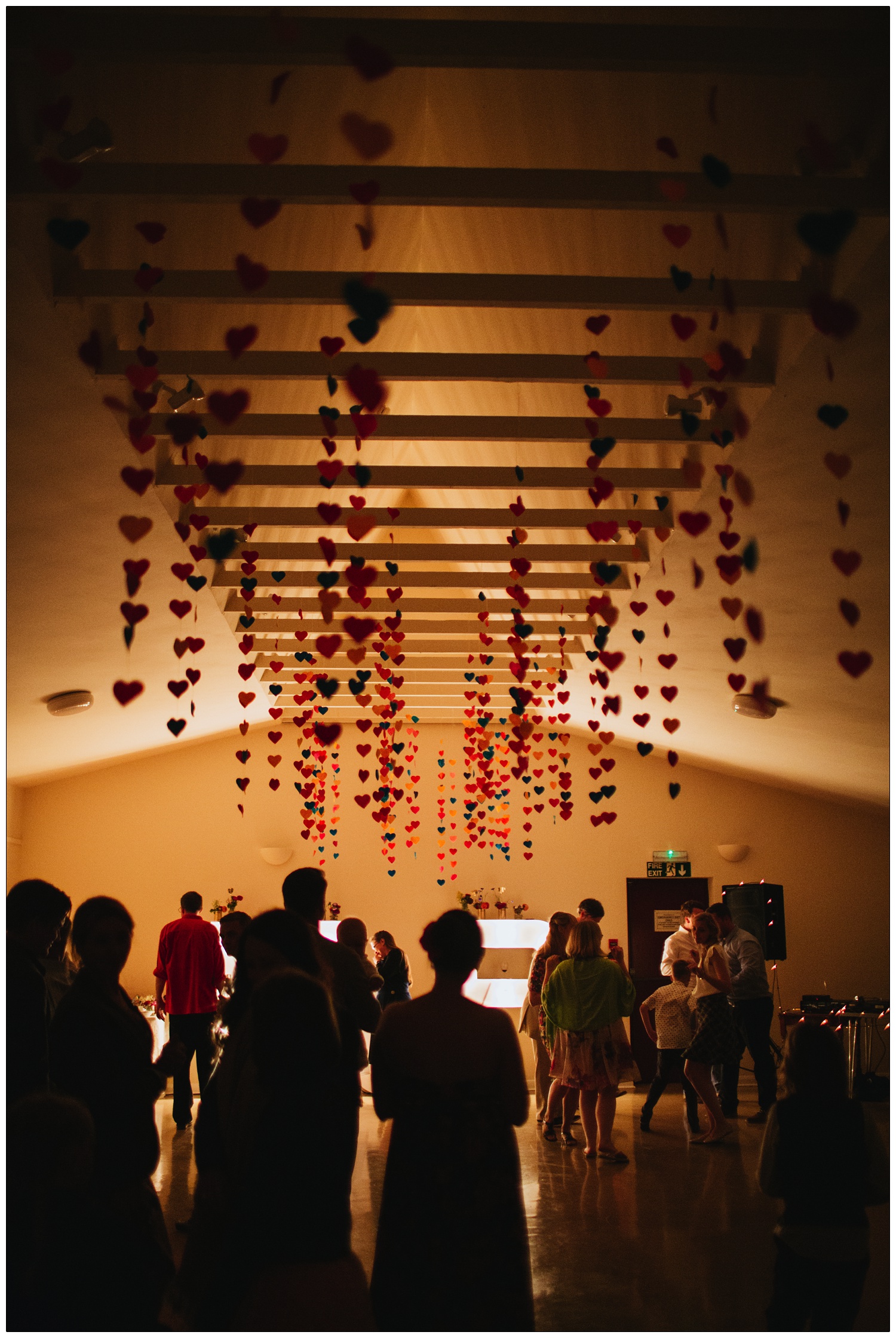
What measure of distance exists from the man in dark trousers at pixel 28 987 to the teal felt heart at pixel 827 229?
8.68 ft

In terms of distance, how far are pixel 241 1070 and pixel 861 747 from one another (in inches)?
282

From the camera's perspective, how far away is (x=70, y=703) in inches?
293

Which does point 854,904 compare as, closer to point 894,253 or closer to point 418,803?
point 418,803

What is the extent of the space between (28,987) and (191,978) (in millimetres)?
3726

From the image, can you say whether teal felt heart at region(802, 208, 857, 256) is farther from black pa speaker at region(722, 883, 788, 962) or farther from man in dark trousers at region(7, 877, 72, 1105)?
black pa speaker at region(722, 883, 788, 962)

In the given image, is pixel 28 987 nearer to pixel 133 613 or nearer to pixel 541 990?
pixel 133 613

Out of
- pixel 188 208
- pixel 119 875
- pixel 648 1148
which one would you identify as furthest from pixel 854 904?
pixel 188 208

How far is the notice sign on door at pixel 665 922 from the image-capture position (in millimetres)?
11586

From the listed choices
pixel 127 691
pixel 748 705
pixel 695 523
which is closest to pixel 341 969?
pixel 127 691

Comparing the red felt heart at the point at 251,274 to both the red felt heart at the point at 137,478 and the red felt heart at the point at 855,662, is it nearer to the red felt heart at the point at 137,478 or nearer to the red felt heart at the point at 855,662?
the red felt heart at the point at 137,478

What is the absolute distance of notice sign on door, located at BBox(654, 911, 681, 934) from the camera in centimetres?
1159

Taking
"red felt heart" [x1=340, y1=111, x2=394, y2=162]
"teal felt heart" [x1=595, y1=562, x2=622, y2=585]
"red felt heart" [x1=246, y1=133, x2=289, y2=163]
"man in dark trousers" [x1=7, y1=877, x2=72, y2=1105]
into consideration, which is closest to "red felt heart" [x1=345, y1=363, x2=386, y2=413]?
"red felt heart" [x1=246, y1=133, x2=289, y2=163]

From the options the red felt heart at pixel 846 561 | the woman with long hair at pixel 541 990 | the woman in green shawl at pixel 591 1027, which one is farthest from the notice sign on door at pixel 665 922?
the red felt heart at pixel 846 561

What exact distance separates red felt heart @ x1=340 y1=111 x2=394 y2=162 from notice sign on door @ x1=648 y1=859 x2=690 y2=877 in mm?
10546
